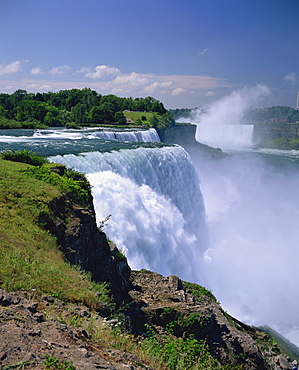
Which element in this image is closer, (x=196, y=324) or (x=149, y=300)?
(x=196, y=324)

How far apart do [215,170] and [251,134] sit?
43.5 m

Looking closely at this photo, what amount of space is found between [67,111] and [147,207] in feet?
176

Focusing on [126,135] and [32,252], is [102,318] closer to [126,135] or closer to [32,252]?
[32,252]

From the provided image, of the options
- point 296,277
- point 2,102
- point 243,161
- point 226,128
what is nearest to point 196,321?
point 296,277

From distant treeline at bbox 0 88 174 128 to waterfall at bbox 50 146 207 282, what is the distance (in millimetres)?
26310

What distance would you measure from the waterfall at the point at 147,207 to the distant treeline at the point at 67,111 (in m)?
26.3

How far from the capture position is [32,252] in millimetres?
5742

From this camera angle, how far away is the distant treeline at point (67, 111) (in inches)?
2096

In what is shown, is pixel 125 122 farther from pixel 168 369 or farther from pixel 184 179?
pixel 168 369

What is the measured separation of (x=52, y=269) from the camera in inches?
211

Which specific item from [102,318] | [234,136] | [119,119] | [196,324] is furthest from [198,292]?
[234,136]

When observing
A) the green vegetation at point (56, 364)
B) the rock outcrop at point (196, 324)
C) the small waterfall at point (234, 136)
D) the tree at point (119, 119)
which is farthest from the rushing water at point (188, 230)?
the small waterfall at point (234, 136)

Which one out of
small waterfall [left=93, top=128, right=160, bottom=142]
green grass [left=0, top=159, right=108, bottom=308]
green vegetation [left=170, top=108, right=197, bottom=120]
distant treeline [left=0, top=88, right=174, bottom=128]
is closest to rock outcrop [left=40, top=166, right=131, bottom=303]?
green grass [left=0, top=159, right=108, bottom=308]

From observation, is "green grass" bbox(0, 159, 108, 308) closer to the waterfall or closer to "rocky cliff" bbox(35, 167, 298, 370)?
"rocky cliff" bbox(35, 167, 298, 370)
